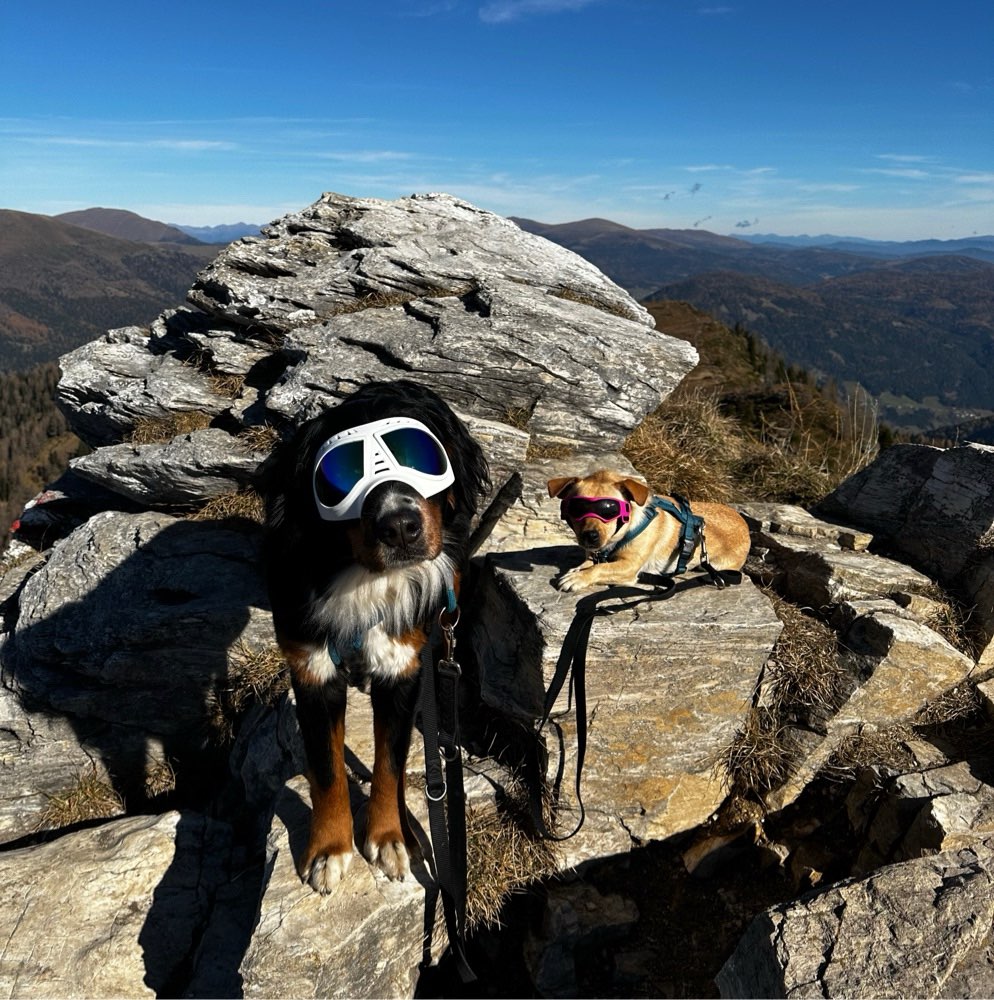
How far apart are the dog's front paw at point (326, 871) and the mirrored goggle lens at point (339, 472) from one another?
2.11 meters

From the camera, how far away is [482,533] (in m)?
5.79

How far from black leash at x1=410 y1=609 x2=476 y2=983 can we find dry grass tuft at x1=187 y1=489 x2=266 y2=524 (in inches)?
150

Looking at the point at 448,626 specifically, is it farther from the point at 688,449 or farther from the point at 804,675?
the point at 688,449

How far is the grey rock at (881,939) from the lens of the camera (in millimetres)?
2916

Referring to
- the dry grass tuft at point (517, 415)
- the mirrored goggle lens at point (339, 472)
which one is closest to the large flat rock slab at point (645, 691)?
the mirrored goggle lens at point (339, 472)

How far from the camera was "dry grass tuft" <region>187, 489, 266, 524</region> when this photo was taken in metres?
7.00

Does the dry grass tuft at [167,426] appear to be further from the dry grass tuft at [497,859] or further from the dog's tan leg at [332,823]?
the dry grass tuft at [497,859]

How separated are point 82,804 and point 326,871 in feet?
10.8

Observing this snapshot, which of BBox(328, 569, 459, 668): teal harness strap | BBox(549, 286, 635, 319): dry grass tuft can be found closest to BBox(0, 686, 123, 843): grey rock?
BBox(328, 569, 459, 668): teal harness strap

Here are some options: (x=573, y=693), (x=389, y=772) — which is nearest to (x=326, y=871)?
(x=389, y=772)

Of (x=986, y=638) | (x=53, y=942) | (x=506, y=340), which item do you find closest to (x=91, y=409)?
(x=506, y=340)

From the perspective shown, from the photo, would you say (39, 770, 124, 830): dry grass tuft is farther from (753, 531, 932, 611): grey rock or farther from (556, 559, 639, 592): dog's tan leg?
(753, 531, 932, 611): grey rock

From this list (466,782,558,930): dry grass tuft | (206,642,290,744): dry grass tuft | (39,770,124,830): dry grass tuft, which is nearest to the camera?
(466,782,558,930): dry grass tuft

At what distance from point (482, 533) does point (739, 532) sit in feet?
6.91
